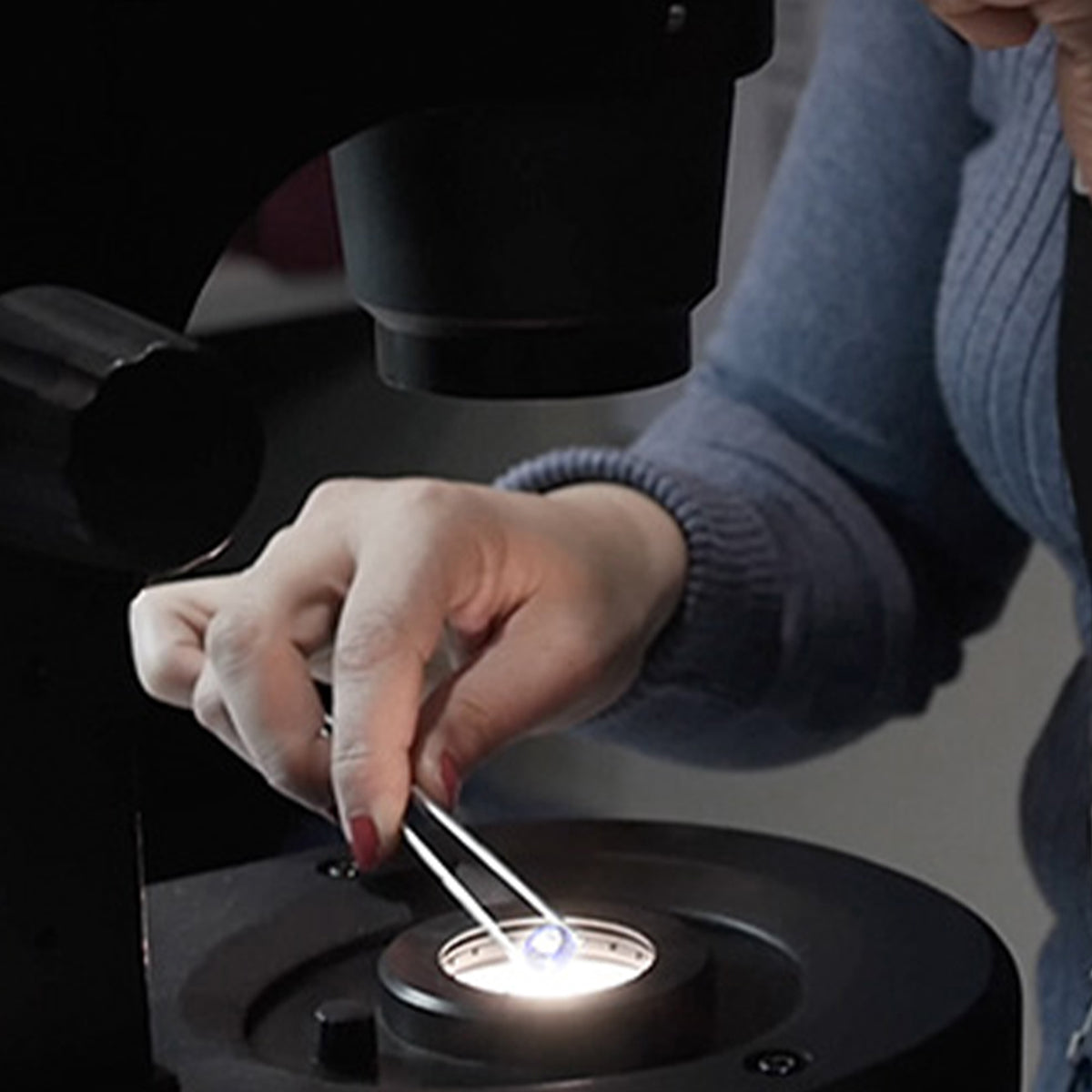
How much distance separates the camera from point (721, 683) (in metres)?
1.02

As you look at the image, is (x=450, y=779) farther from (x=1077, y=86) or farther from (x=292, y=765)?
(x=1077, y=86)

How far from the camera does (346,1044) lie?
0.61 m

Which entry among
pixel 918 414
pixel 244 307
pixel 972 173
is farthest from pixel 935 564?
pixel 244 307

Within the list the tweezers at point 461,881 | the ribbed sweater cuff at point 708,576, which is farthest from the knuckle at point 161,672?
the ribbed sweater cuff at point 708,576

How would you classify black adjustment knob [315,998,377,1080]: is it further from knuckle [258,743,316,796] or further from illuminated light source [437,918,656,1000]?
knuckle [258,743,316,796]

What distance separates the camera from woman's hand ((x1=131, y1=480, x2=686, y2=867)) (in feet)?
2.44

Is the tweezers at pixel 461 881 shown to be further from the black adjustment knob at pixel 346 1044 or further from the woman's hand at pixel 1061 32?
the woman's hand at pixel 1061 32

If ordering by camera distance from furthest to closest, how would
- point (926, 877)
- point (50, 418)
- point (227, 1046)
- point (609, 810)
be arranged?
point (609, 810), point (926, 877), point (227, 1046), point (50, 418)

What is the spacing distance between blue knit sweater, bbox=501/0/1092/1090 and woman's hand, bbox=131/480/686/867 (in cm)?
12

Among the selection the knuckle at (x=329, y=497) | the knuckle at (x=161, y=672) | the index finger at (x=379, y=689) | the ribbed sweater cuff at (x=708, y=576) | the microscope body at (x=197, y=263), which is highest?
the microscope body at (x=197, y=263)

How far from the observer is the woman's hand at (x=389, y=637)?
0.74 meters

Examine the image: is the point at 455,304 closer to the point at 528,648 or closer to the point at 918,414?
the point at 528,648

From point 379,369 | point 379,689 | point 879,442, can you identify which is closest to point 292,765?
point 379,689

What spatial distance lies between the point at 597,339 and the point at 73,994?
0.61 feet
